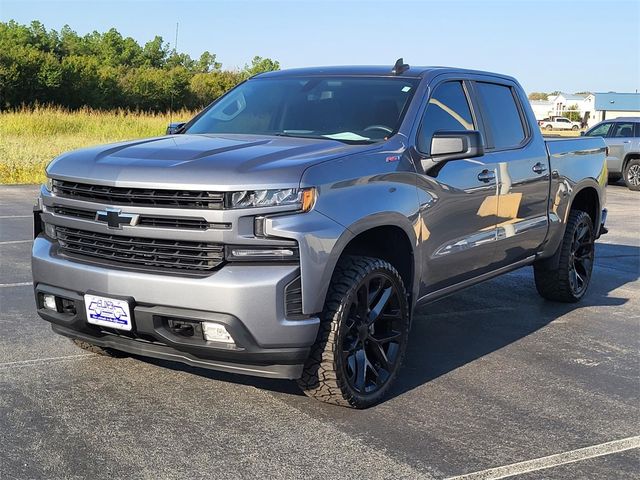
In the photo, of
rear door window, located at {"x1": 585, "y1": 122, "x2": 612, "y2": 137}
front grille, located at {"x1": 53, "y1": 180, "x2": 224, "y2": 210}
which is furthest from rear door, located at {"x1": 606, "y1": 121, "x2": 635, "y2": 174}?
front grille, located at {"x1": 53, "y1": 180, "x2": 224, "y2": 210}

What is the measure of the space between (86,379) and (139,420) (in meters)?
0.74

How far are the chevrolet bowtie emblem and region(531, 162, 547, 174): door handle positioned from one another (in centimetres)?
333

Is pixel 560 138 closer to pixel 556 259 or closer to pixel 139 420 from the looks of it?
pixel 556 259

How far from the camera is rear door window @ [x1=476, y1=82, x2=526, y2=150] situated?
5.66 metres

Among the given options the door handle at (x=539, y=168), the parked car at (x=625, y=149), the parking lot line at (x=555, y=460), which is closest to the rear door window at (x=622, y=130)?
the parked car at (x=625, y=149)

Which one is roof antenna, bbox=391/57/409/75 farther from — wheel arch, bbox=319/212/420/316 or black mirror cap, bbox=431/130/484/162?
wheel arch, bbox=319/212/420/316

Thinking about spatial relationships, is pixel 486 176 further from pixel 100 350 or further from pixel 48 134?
pixel 48 134

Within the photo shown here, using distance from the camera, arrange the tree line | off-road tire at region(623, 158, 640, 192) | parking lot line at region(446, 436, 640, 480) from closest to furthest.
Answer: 1. parking lot line at region(446, 436, 640, 480)
2. off-road tire at region(623, 158, 640, 192)
3. the tree line

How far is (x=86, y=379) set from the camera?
449cm

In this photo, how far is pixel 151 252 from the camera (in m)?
3.77

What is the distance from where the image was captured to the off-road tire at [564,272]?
666 cm

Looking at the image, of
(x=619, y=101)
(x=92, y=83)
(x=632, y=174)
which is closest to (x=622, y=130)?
(x=632, y=174)

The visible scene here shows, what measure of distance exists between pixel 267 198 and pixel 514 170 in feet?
8.52

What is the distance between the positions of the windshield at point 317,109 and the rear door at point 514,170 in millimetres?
881
